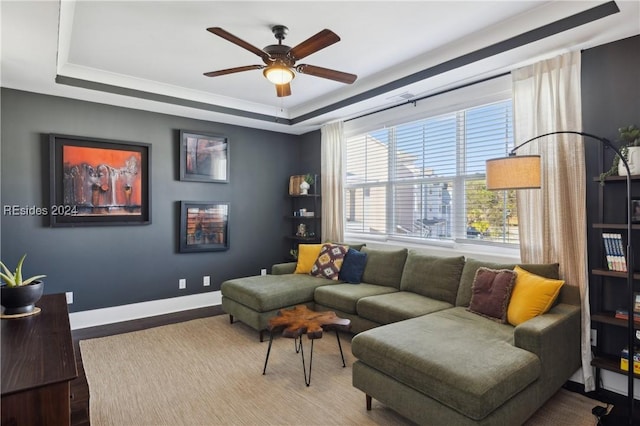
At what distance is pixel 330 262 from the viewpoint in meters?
4.38

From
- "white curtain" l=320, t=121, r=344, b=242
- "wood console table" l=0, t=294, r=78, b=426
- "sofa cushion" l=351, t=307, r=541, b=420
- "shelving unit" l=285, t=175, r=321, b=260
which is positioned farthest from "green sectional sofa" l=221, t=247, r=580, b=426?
"shelving unit" l=285, t=175, r=321, b=260

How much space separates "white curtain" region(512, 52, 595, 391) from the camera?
2.74 m

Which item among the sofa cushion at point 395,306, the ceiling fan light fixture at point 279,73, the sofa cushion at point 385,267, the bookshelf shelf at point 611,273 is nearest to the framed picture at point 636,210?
the bookshelf shelf at point 611,273

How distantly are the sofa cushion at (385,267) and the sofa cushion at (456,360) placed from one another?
1253mm

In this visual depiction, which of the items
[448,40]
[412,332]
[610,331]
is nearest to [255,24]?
[448,40]

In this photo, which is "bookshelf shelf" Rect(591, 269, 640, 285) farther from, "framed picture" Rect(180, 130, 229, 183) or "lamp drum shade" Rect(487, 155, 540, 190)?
"framed picture" Rect(180, 130, 229, 183)

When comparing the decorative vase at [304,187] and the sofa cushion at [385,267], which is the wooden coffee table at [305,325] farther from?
the decorative vase at [304,187]

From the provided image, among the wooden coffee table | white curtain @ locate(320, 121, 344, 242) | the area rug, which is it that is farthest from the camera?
white curtain @ locate(320, 121, 344, 242)

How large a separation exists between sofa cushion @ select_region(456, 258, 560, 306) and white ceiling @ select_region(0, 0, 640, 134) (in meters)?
1.72

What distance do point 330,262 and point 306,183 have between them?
5.02ft

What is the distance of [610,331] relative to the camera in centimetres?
267

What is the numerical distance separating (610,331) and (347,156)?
141 inches

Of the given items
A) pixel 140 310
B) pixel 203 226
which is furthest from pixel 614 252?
pixel 140 310

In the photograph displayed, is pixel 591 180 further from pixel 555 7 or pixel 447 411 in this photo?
pixel 447 411
